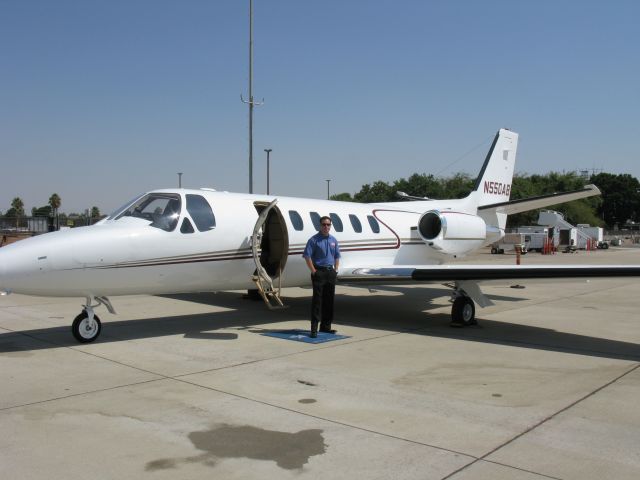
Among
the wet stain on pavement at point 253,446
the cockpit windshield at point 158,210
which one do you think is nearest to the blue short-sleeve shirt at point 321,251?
the cockpit windshield at point 158,210

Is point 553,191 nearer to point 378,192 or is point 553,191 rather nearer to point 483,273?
point 378,192

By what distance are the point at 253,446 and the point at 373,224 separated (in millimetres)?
8910

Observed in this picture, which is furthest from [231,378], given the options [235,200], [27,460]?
[235,200]

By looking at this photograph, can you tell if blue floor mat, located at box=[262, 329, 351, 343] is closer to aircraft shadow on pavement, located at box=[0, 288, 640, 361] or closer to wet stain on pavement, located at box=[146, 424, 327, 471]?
aircraft shadow on pavement, located at box=[0, 288, 640, 361]

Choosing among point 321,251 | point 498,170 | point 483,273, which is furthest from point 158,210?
point 498,170

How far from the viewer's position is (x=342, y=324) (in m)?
10.9

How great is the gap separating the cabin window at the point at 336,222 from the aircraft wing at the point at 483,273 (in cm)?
94

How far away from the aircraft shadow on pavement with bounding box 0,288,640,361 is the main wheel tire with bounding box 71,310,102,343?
0.57 ft

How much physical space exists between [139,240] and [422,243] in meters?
7.49

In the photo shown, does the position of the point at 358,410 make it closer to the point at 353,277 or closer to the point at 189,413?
the point at 189,413

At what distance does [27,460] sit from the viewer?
167 inches

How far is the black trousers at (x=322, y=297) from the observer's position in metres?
9.22

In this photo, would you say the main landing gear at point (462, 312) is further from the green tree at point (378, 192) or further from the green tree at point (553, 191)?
the green tree at point (378, 192)

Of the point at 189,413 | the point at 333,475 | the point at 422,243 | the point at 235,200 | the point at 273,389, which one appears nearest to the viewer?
the point at 333,475
